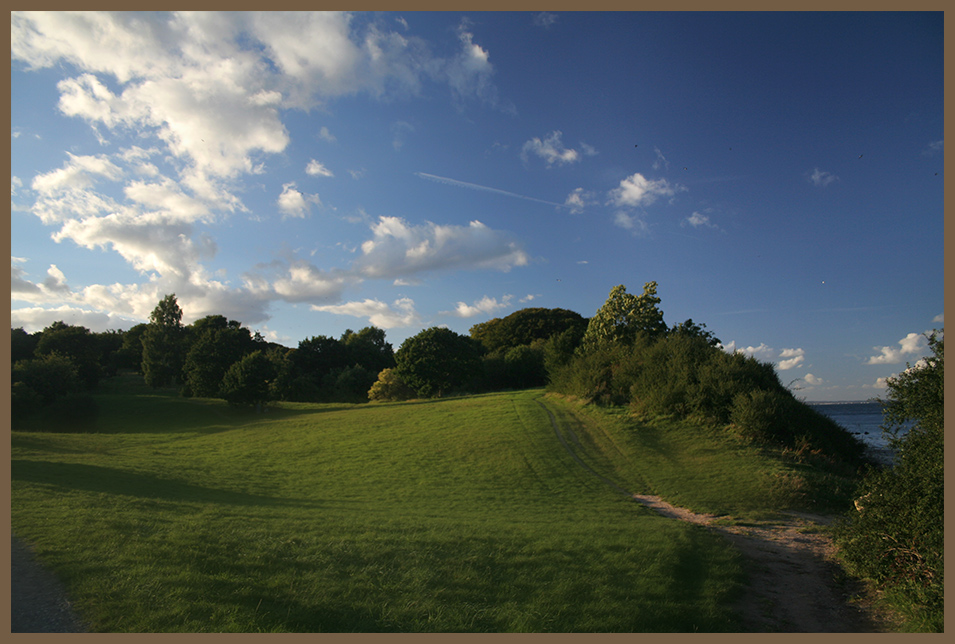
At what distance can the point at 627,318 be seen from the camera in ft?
142

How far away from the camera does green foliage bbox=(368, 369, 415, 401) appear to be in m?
56.1

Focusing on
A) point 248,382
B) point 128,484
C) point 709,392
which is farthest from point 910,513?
point 248,382

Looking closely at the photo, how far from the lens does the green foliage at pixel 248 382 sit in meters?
44.4

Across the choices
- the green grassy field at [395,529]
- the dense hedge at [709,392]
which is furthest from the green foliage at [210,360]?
the dense hedge at [709,392]

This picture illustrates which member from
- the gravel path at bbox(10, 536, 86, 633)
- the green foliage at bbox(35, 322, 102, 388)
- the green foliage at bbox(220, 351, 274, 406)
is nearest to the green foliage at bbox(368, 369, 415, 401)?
the green foliage at bbox(220, 351, 274, 406)

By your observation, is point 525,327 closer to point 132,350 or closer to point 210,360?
point 210,360

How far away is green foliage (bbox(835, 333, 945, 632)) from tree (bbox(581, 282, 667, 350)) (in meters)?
30.8

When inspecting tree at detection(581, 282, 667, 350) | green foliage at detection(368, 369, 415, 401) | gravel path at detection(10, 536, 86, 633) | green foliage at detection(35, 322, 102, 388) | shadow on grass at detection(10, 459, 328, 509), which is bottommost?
shadow on grass at detection(10, 459, 328, 509)

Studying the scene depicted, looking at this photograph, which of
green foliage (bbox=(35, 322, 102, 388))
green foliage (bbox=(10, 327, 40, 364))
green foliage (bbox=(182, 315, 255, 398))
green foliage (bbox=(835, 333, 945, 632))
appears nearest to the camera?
green foliage (bbox=(835, 333, 945, 632))

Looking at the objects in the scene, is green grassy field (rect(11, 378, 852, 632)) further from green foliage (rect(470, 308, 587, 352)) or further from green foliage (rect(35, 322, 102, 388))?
green foliage (rect(470, 308, 587, 352))

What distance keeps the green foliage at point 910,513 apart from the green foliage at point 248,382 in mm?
46251

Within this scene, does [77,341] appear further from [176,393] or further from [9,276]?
[9,276]

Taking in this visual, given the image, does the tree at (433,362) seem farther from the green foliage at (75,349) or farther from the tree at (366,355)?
the green foliage at (75,349)

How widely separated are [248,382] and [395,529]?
127 ft
